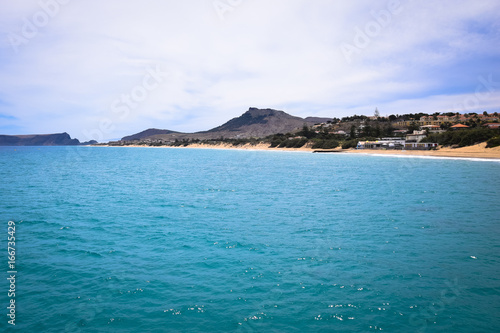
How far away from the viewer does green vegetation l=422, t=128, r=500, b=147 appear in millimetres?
86438

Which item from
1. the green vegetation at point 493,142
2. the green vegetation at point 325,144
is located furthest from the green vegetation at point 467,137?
the green vegetation at point 325,144

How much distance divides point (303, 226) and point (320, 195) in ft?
37.7

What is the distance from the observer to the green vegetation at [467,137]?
3403 inches

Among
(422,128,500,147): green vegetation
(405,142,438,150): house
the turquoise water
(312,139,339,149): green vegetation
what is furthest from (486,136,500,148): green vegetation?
the turquoise water

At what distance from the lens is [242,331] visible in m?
7.77

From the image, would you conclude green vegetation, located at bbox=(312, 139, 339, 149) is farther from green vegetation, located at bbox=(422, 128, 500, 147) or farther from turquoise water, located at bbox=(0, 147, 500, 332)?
turquoise water, located at bbox=(0, 147, 500, 332)

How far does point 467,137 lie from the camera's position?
8975 centimetres

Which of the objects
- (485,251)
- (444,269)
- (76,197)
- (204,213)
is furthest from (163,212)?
(485,251)

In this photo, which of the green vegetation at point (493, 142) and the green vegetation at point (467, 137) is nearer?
the green vegetation at point (493, 142)

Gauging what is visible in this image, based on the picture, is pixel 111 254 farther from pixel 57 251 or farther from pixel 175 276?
pixel 175 276

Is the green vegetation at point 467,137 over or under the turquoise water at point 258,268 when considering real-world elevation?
over

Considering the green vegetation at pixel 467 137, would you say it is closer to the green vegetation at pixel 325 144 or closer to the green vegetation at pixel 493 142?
the green vegetation at pixel 493 142

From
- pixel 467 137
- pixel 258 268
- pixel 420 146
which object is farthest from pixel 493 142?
pixel 258 268

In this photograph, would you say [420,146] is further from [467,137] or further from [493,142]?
[493,142]
